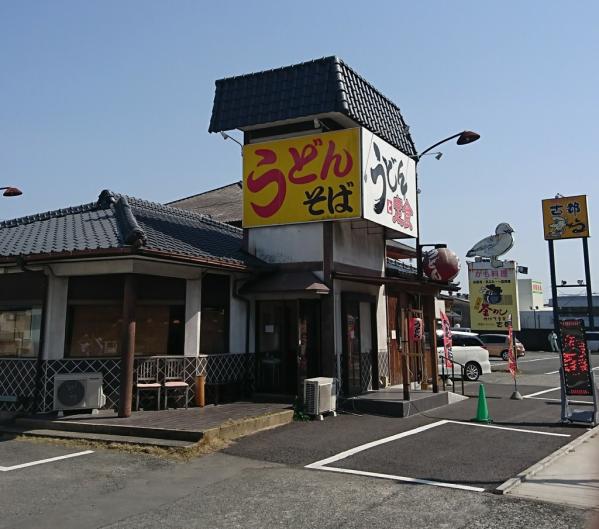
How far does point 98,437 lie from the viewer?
9.19 m

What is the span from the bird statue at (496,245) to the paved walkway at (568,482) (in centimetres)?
3063

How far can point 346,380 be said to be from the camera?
13148mm

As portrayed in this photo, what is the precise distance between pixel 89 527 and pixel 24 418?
19.8 feet

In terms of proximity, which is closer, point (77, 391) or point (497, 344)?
point (77, 391)

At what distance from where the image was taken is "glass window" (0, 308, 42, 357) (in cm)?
1147

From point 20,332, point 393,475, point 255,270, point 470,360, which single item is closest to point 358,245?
point 255,270

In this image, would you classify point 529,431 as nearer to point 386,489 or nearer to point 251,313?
point 386,489

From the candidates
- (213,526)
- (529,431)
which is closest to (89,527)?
(213,526)

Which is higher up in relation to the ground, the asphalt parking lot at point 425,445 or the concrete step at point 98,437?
the concrete step at point 98,437

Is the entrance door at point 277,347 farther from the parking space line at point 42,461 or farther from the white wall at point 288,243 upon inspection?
the parking space line at point 42,461

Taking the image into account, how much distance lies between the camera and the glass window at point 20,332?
37.6ft

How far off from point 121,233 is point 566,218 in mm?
14987

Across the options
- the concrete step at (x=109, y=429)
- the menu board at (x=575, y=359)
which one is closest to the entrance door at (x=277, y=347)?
the concrete step at (x=109, y=429)

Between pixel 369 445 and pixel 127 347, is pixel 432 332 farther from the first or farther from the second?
pixel 127 347
